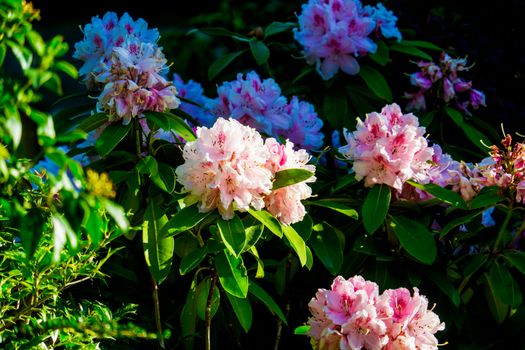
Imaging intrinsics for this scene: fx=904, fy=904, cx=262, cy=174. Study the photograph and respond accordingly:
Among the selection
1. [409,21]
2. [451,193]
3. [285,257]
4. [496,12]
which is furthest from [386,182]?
[496,12]

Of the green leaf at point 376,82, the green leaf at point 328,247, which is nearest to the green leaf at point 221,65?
the green leaf at point 376,82

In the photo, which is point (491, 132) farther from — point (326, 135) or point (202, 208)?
point (202, 208)

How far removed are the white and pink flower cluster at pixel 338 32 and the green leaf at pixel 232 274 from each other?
3.86ft

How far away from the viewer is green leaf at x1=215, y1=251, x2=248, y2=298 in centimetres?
219

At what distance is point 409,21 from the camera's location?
3.71 metres

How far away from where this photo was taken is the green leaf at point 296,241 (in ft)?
7.23

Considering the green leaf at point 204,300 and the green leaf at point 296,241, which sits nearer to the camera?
the green leaf at point 296,241

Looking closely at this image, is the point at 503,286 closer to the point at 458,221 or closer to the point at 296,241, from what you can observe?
the point at 458,221

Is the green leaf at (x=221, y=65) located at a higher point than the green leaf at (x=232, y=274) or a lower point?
higher

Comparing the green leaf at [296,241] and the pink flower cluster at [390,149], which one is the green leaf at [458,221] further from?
the green leaf at [296,241]

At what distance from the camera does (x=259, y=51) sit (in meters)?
3.31

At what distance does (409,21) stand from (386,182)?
1.43 m

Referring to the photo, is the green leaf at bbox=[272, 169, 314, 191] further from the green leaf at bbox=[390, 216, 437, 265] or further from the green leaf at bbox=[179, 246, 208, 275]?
the green leaf at bbox=[390, 216, 437, 265]

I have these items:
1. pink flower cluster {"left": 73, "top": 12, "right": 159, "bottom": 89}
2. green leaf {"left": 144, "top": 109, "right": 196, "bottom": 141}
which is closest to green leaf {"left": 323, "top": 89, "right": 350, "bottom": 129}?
pink flower cluster {"left": 73, "top": 12, "right": 159, "bottom": 89}
